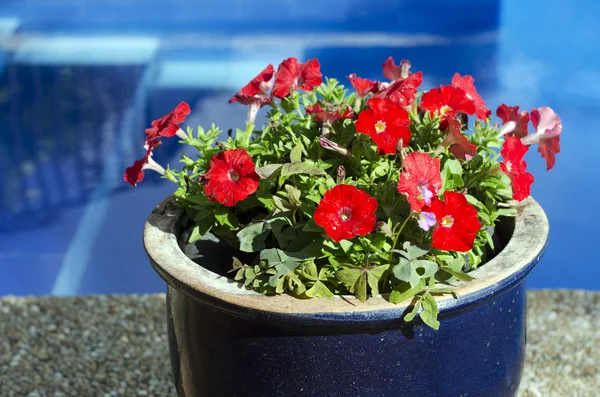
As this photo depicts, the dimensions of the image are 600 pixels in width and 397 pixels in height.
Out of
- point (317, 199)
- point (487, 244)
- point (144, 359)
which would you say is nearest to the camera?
point (317, 199)

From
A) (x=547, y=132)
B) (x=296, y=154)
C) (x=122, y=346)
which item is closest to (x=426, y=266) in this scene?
(x=296, y=154)

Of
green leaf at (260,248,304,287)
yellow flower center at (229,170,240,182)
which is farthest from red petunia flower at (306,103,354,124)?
green leaf at (260,248,304,287)

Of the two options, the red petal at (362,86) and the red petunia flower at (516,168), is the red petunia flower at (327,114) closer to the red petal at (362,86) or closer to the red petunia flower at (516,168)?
the red petal at (362,86)

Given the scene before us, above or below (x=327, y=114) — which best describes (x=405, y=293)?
below

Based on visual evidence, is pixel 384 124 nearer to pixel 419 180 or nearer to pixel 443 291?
pixel 419 180

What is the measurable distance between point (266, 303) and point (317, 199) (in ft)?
0.82

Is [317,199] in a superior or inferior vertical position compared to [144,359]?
superior

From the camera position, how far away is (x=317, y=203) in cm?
166

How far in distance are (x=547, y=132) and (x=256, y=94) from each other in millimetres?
696

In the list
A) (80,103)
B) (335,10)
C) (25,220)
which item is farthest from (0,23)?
(25,220)

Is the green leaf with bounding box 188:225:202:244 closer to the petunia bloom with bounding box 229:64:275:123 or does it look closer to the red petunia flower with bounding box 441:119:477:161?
the petunia bloom with bounding box 229:64:275:123

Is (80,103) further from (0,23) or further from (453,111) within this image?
(453,111)

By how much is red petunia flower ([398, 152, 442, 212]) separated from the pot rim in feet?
0.58

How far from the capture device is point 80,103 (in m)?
5.80
